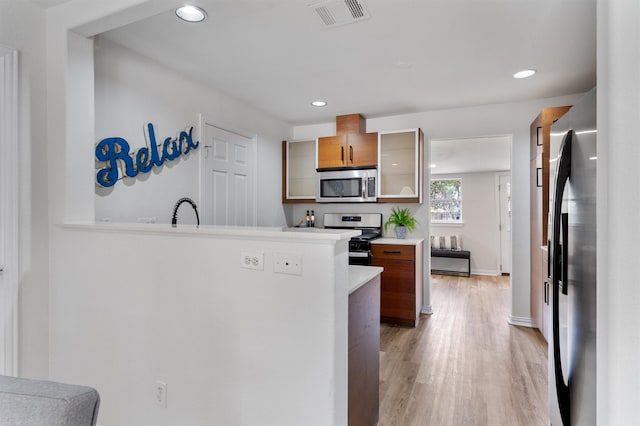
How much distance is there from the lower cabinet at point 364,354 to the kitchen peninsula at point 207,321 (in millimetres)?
78

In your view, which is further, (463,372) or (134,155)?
(463,372)

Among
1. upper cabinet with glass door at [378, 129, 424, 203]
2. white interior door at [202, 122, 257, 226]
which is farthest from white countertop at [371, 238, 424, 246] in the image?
white interior door at [202, 122, 257, 226]

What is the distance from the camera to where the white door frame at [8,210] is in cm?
174

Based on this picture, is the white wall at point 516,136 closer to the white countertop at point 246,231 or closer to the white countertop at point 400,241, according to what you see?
the white countertop at point 400,241

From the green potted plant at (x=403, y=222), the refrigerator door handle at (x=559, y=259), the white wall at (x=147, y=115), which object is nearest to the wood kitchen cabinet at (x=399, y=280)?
the green potted plant at (x=403, y=222)

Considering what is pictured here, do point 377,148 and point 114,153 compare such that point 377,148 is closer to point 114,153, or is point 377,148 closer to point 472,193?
point 114,153

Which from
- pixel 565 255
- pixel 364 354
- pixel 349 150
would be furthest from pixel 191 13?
pixel 349 150

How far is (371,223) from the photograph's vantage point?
4312 millimetres

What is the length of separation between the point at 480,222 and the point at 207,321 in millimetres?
6754

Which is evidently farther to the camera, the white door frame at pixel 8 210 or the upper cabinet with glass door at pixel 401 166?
the upper cabinet with glass door at pixel 401 166

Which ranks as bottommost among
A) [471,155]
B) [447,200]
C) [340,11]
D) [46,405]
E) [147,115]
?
[46,405]

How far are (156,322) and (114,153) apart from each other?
1.31 meters

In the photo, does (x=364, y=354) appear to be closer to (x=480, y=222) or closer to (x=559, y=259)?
(x=559, y=259)

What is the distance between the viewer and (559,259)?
1.45 m
